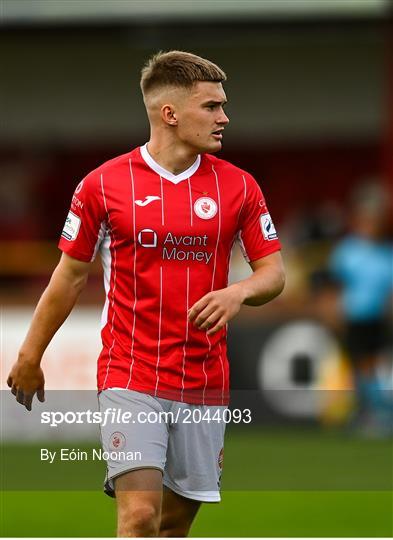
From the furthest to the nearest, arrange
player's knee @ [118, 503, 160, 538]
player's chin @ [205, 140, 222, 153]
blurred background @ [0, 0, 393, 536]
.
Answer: blurred background @ [0, 0, 393, 536]
player's chin @ [205, 140, 222, 153]
player's knee @ [118, 503, 160, 538]

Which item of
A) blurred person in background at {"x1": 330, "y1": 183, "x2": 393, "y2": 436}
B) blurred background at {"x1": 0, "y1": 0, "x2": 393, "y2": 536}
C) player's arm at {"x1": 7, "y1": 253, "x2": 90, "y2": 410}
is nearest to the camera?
player's arm at {"x1": 7, "y1": 253, "x2": 90, "y2": 410}

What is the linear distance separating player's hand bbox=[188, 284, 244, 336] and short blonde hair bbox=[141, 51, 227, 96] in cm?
78

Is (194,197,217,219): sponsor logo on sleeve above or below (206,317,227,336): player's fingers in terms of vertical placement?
above

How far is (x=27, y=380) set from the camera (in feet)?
19.2

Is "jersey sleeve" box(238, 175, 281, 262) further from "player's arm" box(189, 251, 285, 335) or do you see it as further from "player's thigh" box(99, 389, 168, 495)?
"player's thigh" box(99, 389, 168, 495)

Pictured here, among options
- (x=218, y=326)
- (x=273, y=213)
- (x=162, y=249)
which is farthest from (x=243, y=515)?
(x=273, y=213)

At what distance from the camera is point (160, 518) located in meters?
5.79

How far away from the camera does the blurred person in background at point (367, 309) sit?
13.3m

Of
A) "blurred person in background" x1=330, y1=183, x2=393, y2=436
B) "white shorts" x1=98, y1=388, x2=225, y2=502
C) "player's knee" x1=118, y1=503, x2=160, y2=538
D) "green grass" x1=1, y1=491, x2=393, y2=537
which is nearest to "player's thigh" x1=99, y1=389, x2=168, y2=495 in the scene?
"white shorts" x1=98, y1=388, x2=225, y2=502

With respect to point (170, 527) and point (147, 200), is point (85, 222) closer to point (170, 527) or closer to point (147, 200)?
point (147, 200)

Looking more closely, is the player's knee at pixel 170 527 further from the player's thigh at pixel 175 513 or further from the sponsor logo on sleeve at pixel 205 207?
the sponsor logo on sleeve at pixel 205 207

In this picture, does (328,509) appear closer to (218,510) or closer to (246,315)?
(218,510)

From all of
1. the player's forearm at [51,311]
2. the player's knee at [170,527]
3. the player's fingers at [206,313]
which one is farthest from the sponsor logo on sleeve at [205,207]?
the player's knee at [170,527]

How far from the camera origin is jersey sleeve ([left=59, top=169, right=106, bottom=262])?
5.72 metres
